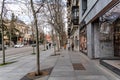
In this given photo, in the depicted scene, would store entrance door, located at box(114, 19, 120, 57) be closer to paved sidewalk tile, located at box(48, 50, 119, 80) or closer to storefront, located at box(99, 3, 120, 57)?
storefront, located at box(99, 3, 120, 57)

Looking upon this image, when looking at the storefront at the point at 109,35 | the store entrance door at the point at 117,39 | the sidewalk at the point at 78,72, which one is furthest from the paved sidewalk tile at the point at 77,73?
the store entrance door at the point at 117,39

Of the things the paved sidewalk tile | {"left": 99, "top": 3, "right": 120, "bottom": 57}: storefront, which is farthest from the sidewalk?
{"left": 99, "top": 3, "right": 120, "bottom": 57}: storefront

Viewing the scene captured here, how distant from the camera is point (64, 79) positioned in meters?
10.5

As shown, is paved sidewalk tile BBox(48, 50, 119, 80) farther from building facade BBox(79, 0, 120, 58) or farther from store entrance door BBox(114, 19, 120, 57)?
store entrance door BBox(114, 19, 120, 57)

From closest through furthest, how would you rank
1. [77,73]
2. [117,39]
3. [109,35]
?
1. [77,73]
2. [109,35]
3. [117,39]

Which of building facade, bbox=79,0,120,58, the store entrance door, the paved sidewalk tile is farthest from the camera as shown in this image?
the store entrance door

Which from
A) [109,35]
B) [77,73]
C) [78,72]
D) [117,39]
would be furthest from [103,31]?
[77,73]

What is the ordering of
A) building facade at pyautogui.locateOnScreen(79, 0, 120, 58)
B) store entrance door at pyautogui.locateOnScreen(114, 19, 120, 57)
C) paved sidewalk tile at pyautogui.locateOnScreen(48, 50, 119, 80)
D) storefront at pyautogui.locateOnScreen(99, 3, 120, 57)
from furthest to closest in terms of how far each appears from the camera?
store entrance door at pyautogui.locateOnScreen(114, 19, 120, 57)
storefront at pyautogui.locateOnScreen(99, 3, 120, 57)
building facade at pyautogui.locateOnScreen(79, 0, 120, 58)
paved sidewalk tile at pyautogui.locateOnScreen(48, 50, 119, 80)

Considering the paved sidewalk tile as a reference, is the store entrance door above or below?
above

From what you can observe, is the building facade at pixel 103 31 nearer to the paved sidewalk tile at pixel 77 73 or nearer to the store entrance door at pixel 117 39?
the store entrance door at pixel 117 39

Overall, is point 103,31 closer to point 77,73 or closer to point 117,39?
point 117,39

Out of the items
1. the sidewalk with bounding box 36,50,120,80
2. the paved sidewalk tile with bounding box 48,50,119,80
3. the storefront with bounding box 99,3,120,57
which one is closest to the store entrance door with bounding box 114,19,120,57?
the storefront with bounding box 99,3,120,57

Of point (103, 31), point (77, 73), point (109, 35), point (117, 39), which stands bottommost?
point (77, 73)

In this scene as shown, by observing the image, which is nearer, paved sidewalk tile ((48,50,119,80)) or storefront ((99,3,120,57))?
paved sidewalk tile ((48,50,119,80))
